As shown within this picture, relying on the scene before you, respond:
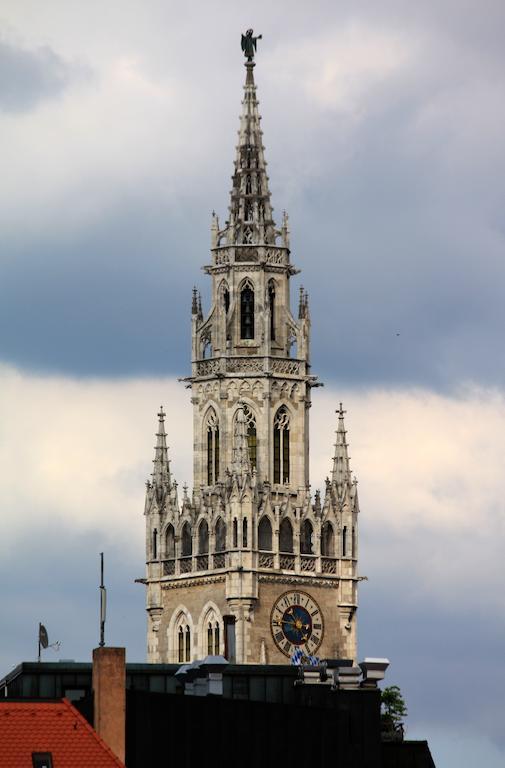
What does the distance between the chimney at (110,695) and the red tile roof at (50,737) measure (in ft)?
7.23

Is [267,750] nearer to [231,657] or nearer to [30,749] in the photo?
[30,749]

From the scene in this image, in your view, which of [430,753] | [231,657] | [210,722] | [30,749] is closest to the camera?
[30,749]

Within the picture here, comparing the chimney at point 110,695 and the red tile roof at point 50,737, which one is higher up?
the chimney at point 110,695

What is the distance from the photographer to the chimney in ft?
427

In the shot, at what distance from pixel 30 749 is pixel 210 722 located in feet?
35.4

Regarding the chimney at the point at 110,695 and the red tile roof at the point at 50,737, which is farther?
the chimney at the point at 110,695

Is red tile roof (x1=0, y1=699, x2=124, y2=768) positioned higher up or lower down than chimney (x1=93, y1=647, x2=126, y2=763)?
lower down

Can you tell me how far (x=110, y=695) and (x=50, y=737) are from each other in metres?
5.14

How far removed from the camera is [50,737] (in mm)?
125938

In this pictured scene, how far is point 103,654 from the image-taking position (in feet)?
430

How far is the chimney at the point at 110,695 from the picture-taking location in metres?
130

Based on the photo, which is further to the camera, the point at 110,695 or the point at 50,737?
the point at 110,695

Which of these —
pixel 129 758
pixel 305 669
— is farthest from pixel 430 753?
pixel 129 758

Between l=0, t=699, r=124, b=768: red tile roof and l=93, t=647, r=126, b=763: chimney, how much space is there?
7.23 feet
